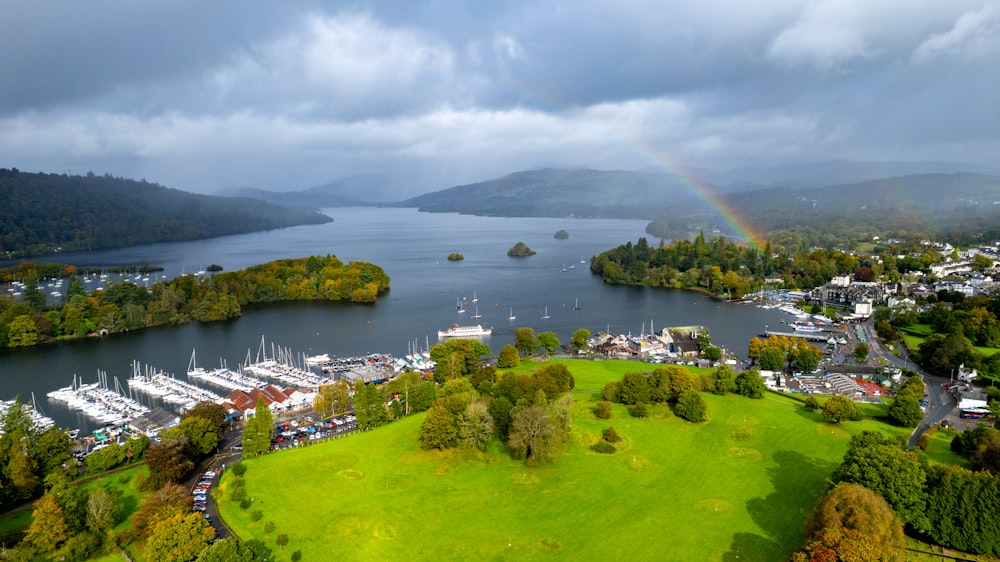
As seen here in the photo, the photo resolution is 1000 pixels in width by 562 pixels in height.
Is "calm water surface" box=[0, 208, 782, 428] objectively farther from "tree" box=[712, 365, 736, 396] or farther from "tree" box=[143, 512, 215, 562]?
"tree" box=[143, 512, 215, 562]

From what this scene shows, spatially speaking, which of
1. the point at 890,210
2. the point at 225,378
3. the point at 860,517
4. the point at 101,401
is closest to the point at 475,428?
the point at 860,517

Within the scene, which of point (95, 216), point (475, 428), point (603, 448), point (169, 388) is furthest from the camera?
point (95, 216)

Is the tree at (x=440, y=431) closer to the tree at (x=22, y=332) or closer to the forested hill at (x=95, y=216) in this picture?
the tree at (x=22, y=332)

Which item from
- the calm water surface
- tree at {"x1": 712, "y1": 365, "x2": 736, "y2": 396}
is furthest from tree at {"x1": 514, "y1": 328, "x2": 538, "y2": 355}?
tree at {"x1": 712, "y1": 365, "x2": 736, "y2": 396}

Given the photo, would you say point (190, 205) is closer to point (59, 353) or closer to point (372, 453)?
point (59, 353)

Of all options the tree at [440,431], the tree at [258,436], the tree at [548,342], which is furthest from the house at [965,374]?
the tree at [258,436]

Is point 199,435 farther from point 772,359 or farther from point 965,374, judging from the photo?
point 965,374
